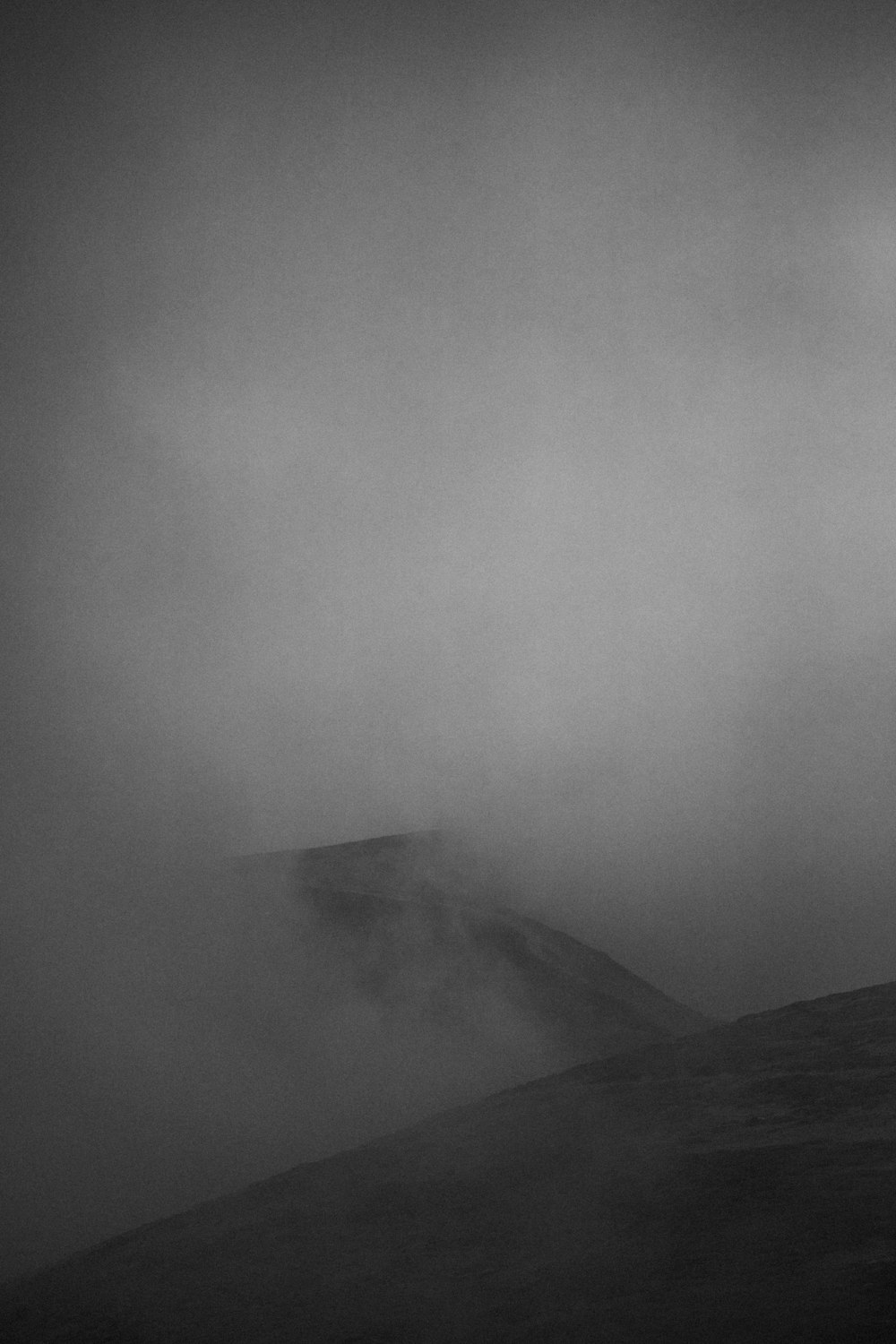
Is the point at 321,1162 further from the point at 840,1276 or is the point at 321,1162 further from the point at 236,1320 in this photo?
the point at 840,1276

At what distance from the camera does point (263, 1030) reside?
151 ft

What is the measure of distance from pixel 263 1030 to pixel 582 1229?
118 feet

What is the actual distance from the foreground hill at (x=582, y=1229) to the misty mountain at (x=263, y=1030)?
640 inches

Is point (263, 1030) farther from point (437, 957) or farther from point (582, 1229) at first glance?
point (582, 1229)

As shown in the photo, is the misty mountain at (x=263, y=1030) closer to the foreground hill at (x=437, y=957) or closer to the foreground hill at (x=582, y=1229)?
the foreground hill at (x=437, y=957)

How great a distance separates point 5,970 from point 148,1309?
105 feet

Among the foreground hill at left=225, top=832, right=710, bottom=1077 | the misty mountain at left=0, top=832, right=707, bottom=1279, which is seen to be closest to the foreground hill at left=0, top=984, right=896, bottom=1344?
the misty mountain at left=0, top=832, right=707, bottom=1279

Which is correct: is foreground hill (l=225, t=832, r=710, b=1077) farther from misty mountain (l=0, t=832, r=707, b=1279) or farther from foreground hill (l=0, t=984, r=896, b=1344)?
foreground hill (l=0, t=984, r=896, b=1344)

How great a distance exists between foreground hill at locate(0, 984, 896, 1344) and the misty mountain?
16249 mm

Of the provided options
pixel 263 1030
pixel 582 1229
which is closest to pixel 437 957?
pixel 263 1030

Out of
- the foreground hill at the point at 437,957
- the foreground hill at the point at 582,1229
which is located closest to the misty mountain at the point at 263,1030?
the foreground hill at the point at 437,957

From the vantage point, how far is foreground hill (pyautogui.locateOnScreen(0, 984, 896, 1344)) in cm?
952

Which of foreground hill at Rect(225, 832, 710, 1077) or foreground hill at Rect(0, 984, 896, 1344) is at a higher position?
foreground hill at Rect(0, 984, 896, 1344)

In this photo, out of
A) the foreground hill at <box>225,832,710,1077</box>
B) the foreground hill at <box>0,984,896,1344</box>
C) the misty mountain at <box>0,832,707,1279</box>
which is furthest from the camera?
the foreground hill at <box>225,832,710,1077</box>
